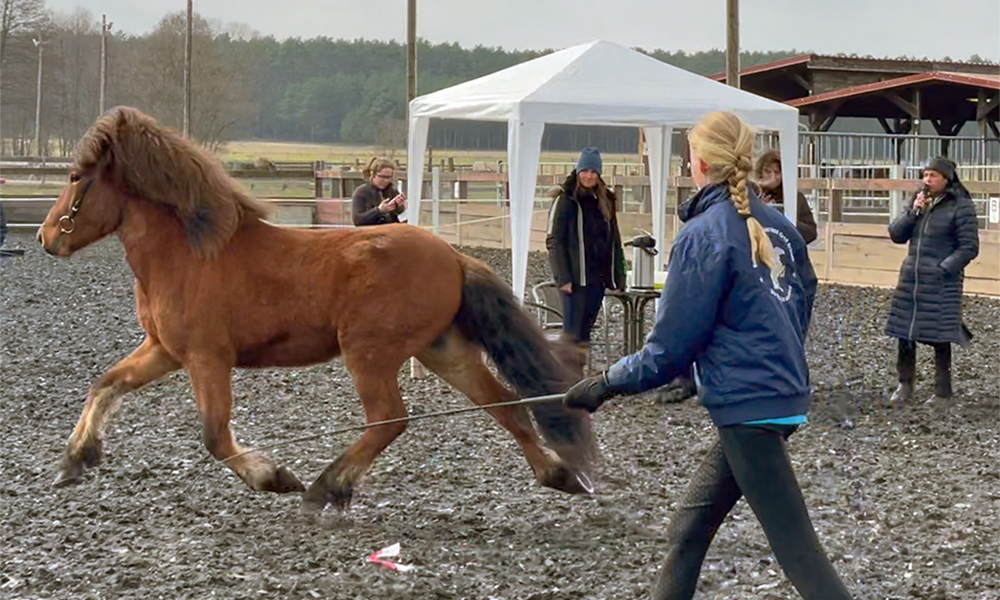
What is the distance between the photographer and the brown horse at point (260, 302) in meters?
4.86

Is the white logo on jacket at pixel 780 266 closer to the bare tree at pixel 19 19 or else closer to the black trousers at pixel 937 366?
the black trousers at pixel 937 366

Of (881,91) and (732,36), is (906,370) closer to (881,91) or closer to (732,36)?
(732,36)

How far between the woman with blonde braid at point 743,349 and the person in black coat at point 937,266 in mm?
4656

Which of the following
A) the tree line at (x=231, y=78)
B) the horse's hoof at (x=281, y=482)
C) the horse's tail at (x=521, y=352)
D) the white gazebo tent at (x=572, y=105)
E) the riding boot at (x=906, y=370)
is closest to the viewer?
the horse's hoof at (x=281, y=482)

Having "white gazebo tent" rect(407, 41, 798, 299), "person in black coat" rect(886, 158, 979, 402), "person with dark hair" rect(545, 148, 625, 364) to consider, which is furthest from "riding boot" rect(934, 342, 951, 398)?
"person with dark hair" rect(545, 148, 625, 364)

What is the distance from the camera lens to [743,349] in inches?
119

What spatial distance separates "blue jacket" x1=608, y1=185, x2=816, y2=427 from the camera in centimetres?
301

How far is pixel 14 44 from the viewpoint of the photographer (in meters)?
58.8

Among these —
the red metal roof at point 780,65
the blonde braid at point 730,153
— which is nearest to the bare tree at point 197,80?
the red metal roof at point 780,65

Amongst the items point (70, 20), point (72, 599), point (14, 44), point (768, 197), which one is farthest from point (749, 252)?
point (70, 20)

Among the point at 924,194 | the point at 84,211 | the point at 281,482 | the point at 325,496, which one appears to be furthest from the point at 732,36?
the point at 281,482

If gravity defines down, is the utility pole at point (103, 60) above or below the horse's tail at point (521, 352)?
above

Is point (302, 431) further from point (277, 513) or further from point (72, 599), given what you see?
point (72, 599)

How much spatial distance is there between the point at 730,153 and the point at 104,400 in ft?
10.0
